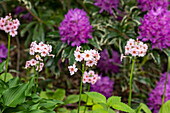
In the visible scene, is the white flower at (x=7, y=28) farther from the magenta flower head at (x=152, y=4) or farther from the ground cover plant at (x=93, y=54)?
the magenta flower head at (x=152, y=4)

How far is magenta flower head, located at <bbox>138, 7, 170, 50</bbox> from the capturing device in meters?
1.69

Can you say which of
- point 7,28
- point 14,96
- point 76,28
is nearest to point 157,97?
point 76,28

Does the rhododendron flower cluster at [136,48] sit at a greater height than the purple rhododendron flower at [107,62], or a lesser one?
greater

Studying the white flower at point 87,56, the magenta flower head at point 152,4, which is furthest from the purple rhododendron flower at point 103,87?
the white flower at point 87,56

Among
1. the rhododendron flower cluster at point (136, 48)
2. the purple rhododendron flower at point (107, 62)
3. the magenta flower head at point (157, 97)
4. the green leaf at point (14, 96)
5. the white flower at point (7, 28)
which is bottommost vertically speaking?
Result: the magenta flower head at point (157, 97)

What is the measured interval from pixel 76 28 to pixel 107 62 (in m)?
0.79

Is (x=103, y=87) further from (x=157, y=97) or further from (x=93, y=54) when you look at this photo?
(x=93, y=54)

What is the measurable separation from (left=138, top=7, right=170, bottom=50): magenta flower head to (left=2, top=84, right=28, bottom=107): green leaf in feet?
3.44

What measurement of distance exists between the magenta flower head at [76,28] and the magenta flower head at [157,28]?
0.47 metres

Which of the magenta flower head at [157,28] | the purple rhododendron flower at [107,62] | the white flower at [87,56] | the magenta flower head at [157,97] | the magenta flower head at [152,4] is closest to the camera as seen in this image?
the white flower at [87,56]

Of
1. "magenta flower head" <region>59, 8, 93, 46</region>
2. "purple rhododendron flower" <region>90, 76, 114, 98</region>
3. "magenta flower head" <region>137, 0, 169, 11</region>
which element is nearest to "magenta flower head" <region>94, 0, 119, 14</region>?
"magenta flower head" <region>137, 0, 169, 11</region>

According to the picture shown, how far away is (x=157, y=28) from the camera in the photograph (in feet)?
5.51

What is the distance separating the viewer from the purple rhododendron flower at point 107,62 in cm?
235

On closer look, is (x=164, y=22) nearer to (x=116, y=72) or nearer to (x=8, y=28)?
(x=116, y=72)
